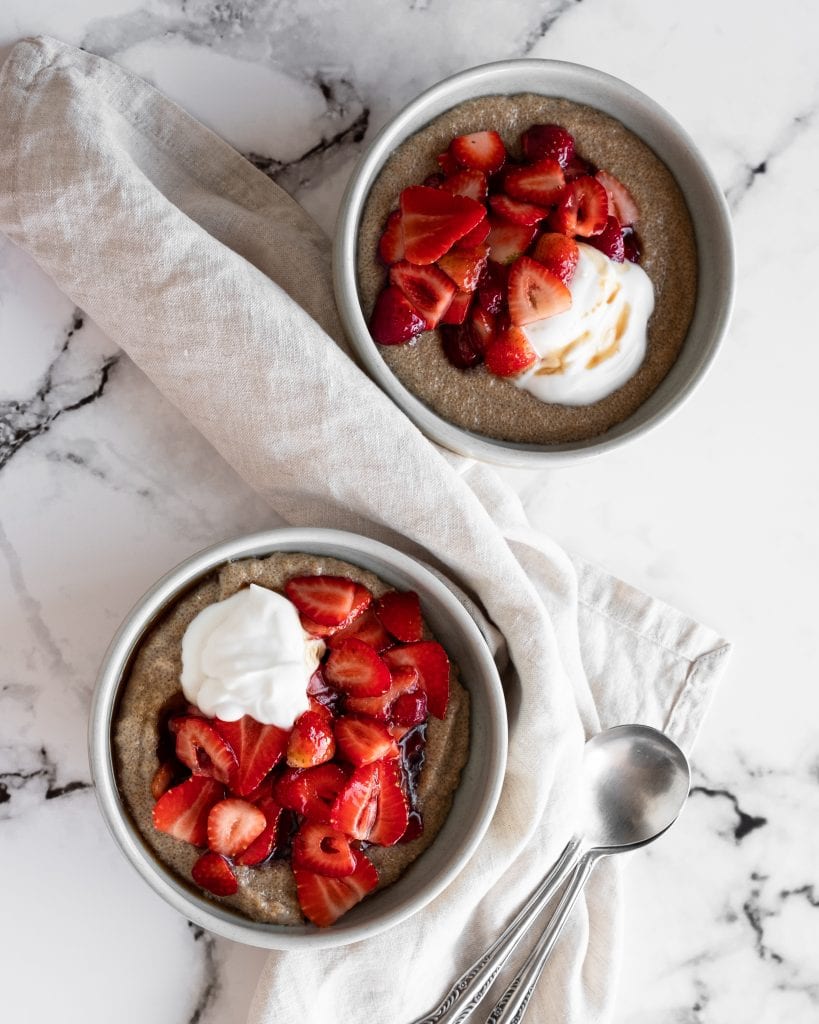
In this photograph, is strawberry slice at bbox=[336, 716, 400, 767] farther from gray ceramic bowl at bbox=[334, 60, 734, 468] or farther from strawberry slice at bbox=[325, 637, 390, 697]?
gray ceramic bowl at bbox=[334, 60, 734, 468]

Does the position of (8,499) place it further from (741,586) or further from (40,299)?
(741,586)

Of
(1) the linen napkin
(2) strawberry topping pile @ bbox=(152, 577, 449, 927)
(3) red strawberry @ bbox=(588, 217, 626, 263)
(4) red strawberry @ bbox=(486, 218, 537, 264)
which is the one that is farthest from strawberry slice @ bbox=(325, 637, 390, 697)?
(3) red strawberry @ bbox=(588, 217, 626, 263)

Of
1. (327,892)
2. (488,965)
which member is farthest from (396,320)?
(488,965)

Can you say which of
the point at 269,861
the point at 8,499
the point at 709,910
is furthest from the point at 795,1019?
the point at 8,499

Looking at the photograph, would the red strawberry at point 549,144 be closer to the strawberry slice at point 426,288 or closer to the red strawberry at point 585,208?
the red strawberry at point 585,208

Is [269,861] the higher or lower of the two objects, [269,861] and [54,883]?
the higher

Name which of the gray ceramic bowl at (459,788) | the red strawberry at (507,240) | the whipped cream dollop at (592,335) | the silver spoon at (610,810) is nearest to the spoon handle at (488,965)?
the silver spoon at (610,810)
